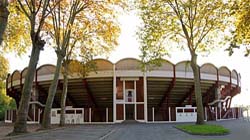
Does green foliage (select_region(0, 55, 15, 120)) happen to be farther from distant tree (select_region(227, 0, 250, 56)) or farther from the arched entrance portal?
distant tree (select_region(227, 0, 250, 56))

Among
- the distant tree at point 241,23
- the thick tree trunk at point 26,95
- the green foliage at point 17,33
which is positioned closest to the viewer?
the distant tree at point 241,23

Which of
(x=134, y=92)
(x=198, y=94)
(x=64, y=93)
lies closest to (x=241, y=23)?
(x=198, y=94)

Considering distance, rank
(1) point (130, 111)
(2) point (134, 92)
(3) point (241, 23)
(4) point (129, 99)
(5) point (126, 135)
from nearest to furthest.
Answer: (3) point (241, 23) → (5) point (126, 135) → (1) point (130, 111) → (2) point (134, 92) → (4) point (129, 99)

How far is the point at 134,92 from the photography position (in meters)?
35.4

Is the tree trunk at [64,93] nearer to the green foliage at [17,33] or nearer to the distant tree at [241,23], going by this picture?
the green foliage at [17,33]

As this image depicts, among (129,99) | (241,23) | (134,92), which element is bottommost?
(129,99)

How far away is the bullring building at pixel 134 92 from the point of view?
1383 inches

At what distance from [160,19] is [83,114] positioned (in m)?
14.2

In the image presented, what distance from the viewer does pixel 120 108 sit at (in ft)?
115

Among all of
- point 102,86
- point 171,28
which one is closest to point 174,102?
point 102,86

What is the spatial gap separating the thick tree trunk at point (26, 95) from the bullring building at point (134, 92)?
12077 millimetres

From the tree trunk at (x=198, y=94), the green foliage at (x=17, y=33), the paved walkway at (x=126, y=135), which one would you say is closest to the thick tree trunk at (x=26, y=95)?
the paved walkway at (x=126, y=135)

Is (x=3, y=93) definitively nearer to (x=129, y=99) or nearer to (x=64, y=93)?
(x=129, y=99)

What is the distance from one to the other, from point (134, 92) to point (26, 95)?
55.7 feet
